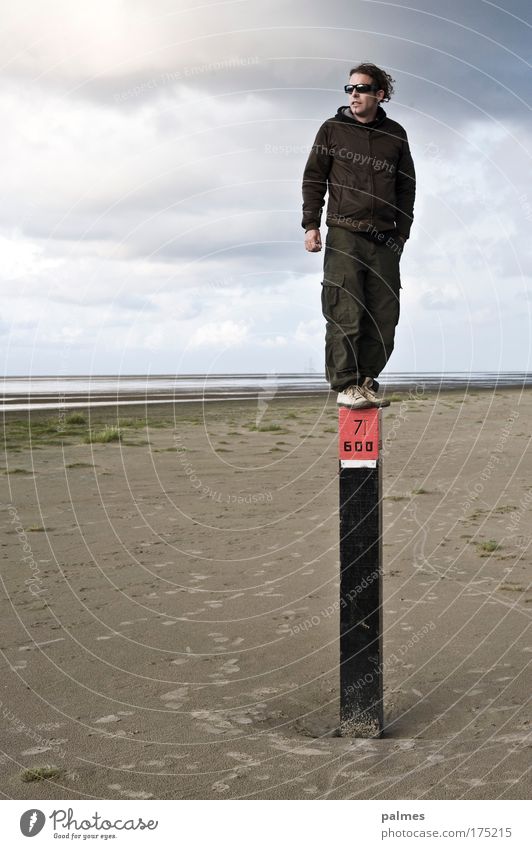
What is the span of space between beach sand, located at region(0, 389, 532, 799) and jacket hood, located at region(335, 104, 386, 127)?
374cm

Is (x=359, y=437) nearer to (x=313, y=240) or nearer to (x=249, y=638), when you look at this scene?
(x=313, y=240)

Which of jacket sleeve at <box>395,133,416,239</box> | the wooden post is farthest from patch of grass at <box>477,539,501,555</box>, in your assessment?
jacket sleeve at <box>395,133,416,239</box>

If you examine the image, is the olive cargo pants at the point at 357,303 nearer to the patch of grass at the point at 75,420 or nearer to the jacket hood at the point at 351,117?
the jacket hood at the point at 351,117

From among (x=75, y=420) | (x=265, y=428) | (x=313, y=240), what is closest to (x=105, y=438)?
(x=265, y=428)

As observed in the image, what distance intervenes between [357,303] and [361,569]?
63.3 inches

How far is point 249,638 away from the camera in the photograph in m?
7.12

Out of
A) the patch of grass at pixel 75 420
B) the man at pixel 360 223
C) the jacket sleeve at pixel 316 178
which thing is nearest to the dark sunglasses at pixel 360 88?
the man at pixel 360 223

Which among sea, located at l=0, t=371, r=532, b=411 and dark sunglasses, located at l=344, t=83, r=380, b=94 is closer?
dark sunglasses, located at l=344, t=83, r=380, b=94

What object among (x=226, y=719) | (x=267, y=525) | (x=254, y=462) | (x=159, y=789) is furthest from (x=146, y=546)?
(x=254, y=462)

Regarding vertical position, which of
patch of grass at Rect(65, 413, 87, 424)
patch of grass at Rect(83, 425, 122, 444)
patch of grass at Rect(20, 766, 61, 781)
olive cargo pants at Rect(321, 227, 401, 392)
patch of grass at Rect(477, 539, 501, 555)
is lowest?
patch of grass at Rect(20, 766, 61, 781)

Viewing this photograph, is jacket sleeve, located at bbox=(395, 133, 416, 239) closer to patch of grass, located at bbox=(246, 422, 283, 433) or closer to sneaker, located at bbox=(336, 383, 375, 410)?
sneaker, located at bbox=(336, 383, 375, 410)

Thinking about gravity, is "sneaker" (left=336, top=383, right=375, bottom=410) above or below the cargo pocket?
below

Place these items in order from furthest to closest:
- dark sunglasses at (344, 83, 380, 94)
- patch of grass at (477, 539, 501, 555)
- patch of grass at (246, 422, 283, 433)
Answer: patch of grass at (246, 422, 283, 433) < patch of grass at (477, 539, 501, 555) < dark sunglasses at (344, 83, 380, 94)

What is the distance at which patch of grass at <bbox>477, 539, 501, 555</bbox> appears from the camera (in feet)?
31.2
